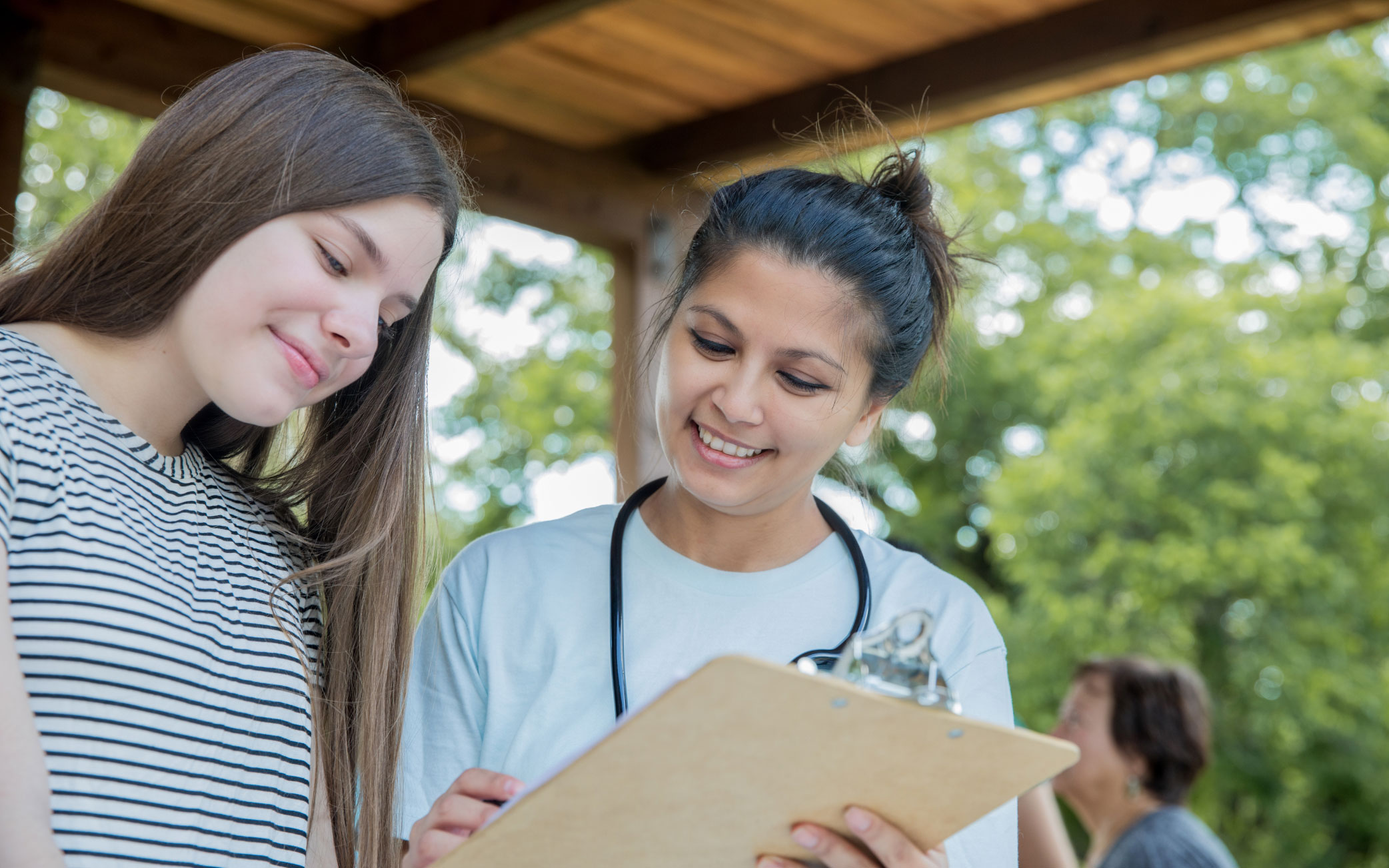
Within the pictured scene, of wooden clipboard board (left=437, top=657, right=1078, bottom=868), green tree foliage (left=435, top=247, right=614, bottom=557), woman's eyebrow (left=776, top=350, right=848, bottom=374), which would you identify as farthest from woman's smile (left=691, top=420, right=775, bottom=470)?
green tree foliage (left=435, top=247, right=614, bottom=557)

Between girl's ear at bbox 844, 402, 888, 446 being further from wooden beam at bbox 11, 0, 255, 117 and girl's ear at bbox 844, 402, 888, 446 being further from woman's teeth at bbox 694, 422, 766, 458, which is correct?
wooden beam at bbox 11, 0, 255, 117

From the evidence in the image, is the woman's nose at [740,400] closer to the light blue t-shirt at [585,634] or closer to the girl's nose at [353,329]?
the light blue t-shirt at [585,634]

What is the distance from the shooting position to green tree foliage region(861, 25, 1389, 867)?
988 centimetres

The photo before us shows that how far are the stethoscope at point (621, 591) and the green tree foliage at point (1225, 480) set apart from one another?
7.25m

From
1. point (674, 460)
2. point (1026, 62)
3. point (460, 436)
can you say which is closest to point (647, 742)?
point (674, 460)

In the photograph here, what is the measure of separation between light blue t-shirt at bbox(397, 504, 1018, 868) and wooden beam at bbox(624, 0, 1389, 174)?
5.57ft

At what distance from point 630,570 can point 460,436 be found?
10.4 metres

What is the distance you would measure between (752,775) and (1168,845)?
287cm

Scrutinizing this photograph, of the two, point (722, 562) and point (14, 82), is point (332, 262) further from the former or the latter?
→ point (14, 82)

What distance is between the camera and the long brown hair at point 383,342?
4.51 ft

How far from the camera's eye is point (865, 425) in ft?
5.81

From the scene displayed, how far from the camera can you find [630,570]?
1622mm

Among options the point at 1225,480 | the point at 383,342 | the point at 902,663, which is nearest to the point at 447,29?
the point at 383,342

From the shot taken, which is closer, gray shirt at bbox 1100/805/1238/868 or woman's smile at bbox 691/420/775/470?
woman's smile at bbox 691/420/775/470
